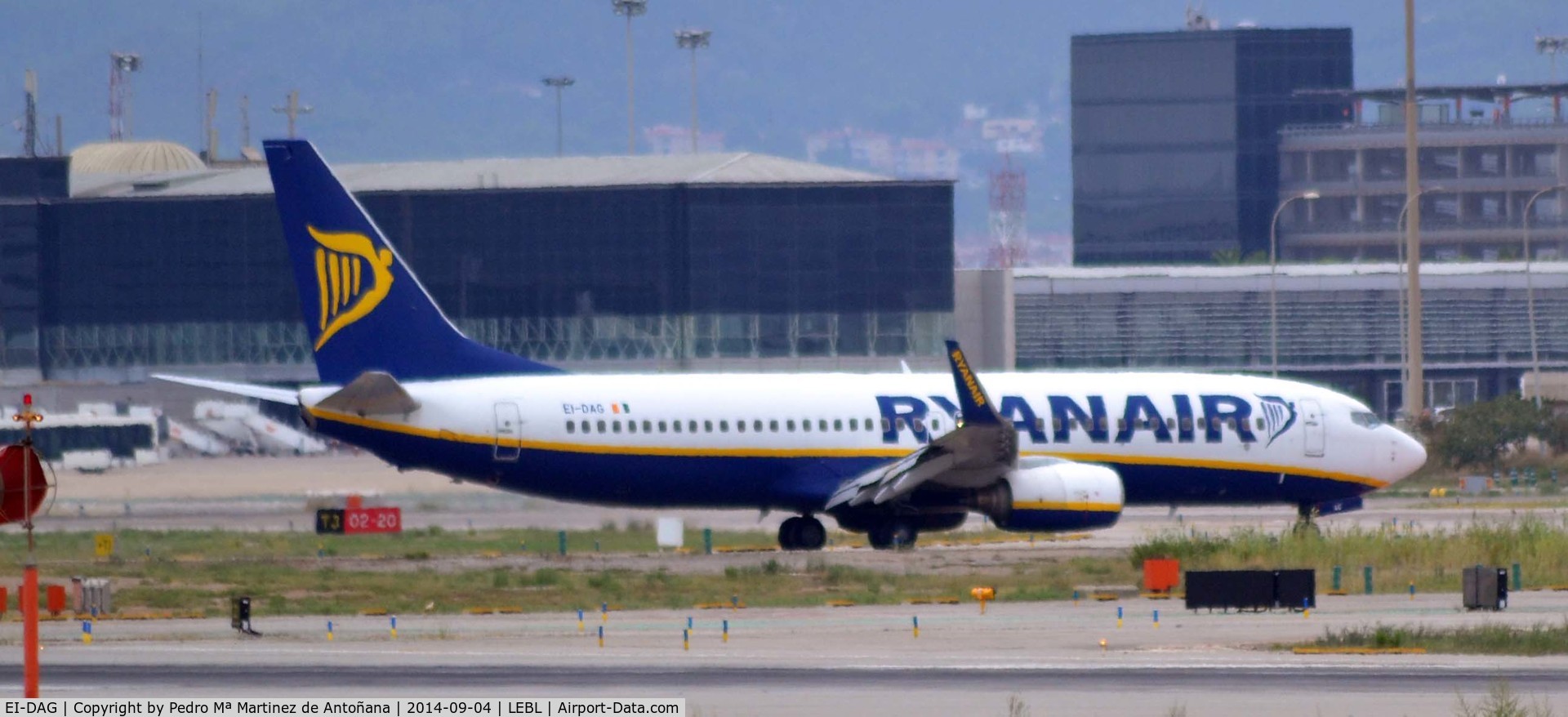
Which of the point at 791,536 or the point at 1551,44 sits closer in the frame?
the point at 791,536

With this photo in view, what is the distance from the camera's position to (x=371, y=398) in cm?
3875

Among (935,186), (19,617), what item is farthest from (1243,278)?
(19,617)

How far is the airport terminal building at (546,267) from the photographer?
316 ft

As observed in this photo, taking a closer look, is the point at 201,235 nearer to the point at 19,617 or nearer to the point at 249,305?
the point at 249,305

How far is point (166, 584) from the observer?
36.0m

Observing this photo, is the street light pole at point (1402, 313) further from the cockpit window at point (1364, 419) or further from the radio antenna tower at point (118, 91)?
the radio antenna tower at point (118, 91)

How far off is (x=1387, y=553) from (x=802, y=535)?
10.8 meters

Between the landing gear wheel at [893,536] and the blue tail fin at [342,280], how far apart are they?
8.83m

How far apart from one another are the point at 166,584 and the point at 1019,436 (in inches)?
608

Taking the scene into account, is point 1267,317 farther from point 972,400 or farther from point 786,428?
point 972,400

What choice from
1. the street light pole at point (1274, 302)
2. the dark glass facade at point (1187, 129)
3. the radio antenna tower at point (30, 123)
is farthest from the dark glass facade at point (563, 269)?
the dark glass facade at point (1187, 129)

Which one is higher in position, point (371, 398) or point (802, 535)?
point (371, 398)

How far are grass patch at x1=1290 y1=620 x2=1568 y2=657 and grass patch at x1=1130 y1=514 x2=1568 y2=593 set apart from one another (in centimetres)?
777

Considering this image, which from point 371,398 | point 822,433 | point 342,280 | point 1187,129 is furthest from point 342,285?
point 1187,129
